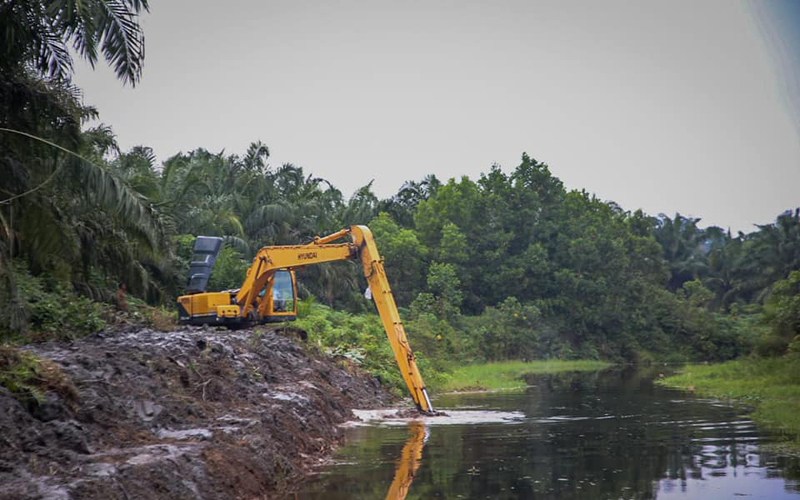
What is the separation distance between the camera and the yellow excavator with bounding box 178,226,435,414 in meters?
20.5

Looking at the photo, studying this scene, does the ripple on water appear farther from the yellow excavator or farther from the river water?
the yellow excavator

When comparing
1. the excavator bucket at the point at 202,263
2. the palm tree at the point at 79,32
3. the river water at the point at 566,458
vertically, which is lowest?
the river water at the point at 566,458

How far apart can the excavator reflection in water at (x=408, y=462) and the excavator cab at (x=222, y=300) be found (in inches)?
303

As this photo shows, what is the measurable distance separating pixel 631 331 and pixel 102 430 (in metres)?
59.3

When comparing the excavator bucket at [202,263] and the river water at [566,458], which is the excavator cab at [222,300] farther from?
the river water at [566,458]

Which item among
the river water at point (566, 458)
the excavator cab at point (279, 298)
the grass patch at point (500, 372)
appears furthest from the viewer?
the grass patch at point (500, 372)

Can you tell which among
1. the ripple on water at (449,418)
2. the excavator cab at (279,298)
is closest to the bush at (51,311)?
the excavator cab at (279,298)

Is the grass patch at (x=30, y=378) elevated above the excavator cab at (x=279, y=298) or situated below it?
below

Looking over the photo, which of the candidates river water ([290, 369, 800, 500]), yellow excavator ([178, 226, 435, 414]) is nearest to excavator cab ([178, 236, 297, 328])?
yellow excavator ([178, 226, 435, 414])

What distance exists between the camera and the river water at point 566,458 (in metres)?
10.4

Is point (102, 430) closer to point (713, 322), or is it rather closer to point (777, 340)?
point (777, 340)

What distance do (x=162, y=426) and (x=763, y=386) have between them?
20.0 meters

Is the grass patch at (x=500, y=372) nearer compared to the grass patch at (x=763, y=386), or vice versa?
the grass patch at (x=763, y=386)

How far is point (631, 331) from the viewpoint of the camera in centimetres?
6500
